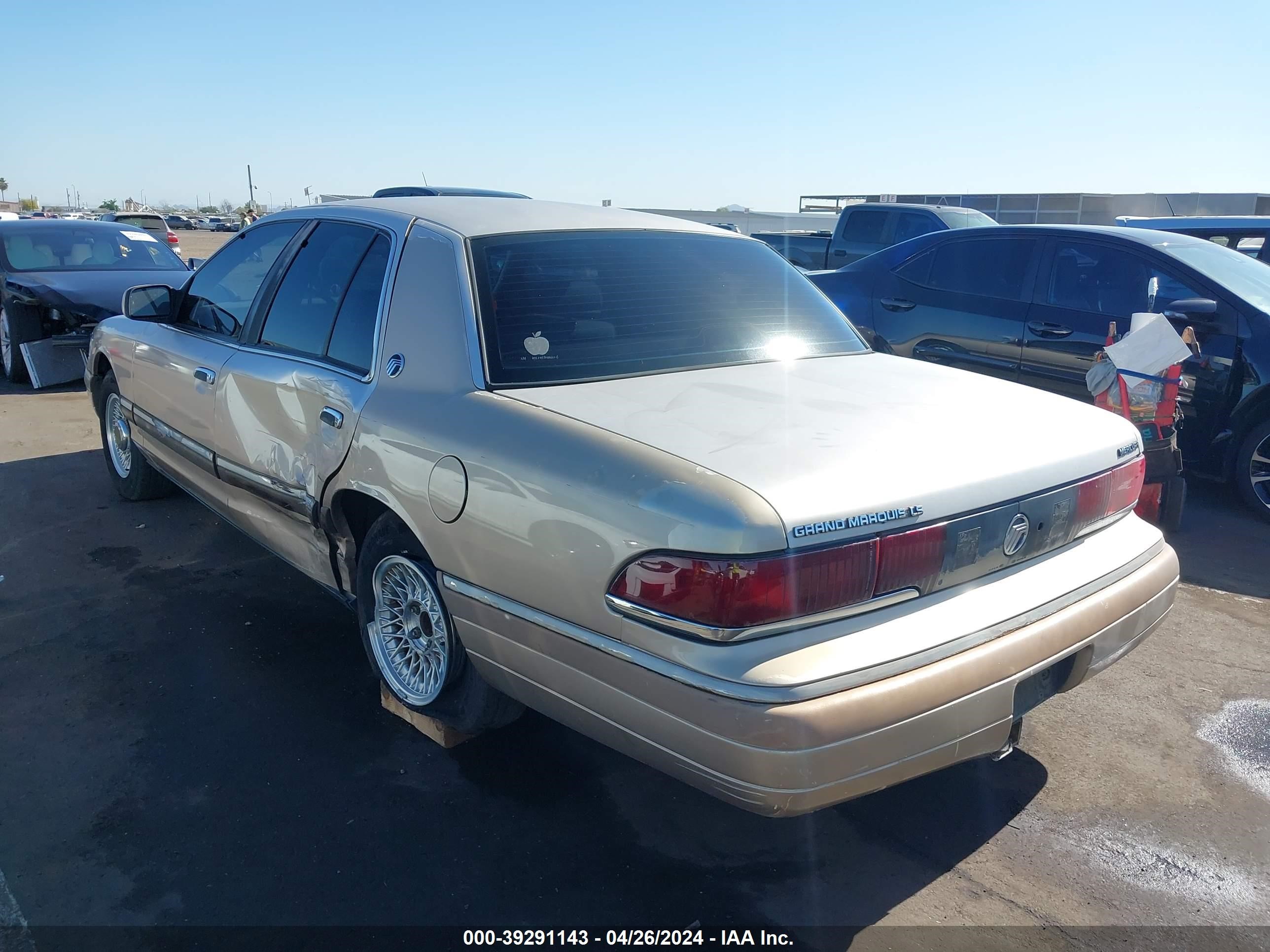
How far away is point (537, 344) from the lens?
2.87 meters

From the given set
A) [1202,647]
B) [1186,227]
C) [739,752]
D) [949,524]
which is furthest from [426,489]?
[1186,227]

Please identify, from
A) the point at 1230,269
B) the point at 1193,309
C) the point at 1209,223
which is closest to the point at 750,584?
the point at 1193,309

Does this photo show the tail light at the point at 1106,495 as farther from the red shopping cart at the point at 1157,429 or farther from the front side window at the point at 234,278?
the front side window at the point at 234,278

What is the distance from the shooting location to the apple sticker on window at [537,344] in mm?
2848

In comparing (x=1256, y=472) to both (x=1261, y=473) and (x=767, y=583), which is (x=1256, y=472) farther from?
(x=767, y=583)

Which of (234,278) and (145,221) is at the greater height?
(145,221)

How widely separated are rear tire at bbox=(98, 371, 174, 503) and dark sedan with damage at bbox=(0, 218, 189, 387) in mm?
2950

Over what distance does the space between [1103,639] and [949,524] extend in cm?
73

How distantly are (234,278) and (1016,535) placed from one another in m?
3.44

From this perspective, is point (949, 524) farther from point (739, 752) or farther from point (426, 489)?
point (426, 489)

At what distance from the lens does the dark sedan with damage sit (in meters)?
8.51

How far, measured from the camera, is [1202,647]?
13.1 feet

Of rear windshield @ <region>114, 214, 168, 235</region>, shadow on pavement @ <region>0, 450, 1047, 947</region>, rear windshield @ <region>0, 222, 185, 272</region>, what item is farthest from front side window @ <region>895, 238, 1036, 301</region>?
rear windshield @ <region>114, 214, 168, 235</region>

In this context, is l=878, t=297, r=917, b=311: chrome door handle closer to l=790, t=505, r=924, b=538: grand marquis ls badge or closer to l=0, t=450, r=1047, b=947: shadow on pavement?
l=0, t=450, r=1047, b=947: shadow on pavement
